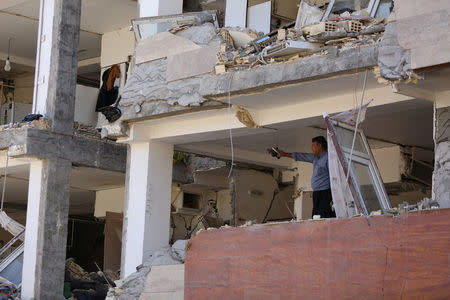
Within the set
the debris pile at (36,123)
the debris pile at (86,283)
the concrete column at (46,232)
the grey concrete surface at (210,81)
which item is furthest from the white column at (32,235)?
the grey concrete surface at (210,81)

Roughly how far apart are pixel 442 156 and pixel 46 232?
8719mm

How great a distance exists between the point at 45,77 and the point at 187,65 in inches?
174

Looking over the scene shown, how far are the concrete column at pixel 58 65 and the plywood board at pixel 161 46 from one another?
248 centimetres

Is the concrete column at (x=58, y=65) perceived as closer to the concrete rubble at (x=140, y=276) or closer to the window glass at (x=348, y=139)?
the concrete rubble at (x=140, y=276)

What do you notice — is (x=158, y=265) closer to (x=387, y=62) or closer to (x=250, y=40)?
(x=250, y=40)

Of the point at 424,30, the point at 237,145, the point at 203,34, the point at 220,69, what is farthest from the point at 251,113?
the point at 424,30

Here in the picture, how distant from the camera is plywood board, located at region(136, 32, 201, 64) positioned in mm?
16641

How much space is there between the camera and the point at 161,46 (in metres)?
17.0

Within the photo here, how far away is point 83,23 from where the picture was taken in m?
23.1

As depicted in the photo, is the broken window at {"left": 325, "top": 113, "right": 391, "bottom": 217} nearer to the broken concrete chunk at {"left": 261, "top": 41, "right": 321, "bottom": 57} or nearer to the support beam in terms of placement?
the support beam

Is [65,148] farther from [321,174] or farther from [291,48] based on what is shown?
[291,48]

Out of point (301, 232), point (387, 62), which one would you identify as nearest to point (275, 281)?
point (301, 232)

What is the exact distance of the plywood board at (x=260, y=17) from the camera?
1684 cm

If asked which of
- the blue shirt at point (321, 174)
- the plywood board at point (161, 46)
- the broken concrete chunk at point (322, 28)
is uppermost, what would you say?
the plywood board at point (161, 46)
